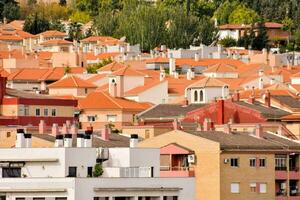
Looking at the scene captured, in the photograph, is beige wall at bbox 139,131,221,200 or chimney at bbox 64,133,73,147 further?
beige wall at bbox 139,131,221,200

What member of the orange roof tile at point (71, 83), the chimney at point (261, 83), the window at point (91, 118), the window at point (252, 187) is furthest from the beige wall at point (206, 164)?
the orange roof tile at point (71, 83)

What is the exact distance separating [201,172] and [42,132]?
11.0 metres

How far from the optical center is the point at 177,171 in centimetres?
6894

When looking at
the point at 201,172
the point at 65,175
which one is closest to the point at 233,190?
the point at 201,172

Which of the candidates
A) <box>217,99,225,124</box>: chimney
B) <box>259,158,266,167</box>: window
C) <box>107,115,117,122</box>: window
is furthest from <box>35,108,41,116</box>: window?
<box>259,158,266,167</box>: window

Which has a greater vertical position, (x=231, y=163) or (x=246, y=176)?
(x=231, y=163)

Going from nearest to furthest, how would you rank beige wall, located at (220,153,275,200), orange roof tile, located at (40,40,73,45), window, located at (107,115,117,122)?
1. beige wall, located at (220,153,275,200)
2. window, located at (107,115,117,122)
3. orange roof tile, located at (40,40,73,45)

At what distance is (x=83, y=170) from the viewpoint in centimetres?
5672

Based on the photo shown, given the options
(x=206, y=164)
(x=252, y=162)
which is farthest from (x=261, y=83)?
(x=206, y=164)

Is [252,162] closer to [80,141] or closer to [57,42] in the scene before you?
[80,141]

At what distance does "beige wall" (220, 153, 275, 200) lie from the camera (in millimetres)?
71062

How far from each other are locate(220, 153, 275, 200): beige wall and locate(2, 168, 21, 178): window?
15.4 m

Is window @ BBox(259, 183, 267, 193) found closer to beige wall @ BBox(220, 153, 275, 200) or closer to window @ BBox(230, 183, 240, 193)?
beige wall @ BBox(220, 153, 275, 200)

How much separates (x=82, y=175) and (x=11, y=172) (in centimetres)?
193
